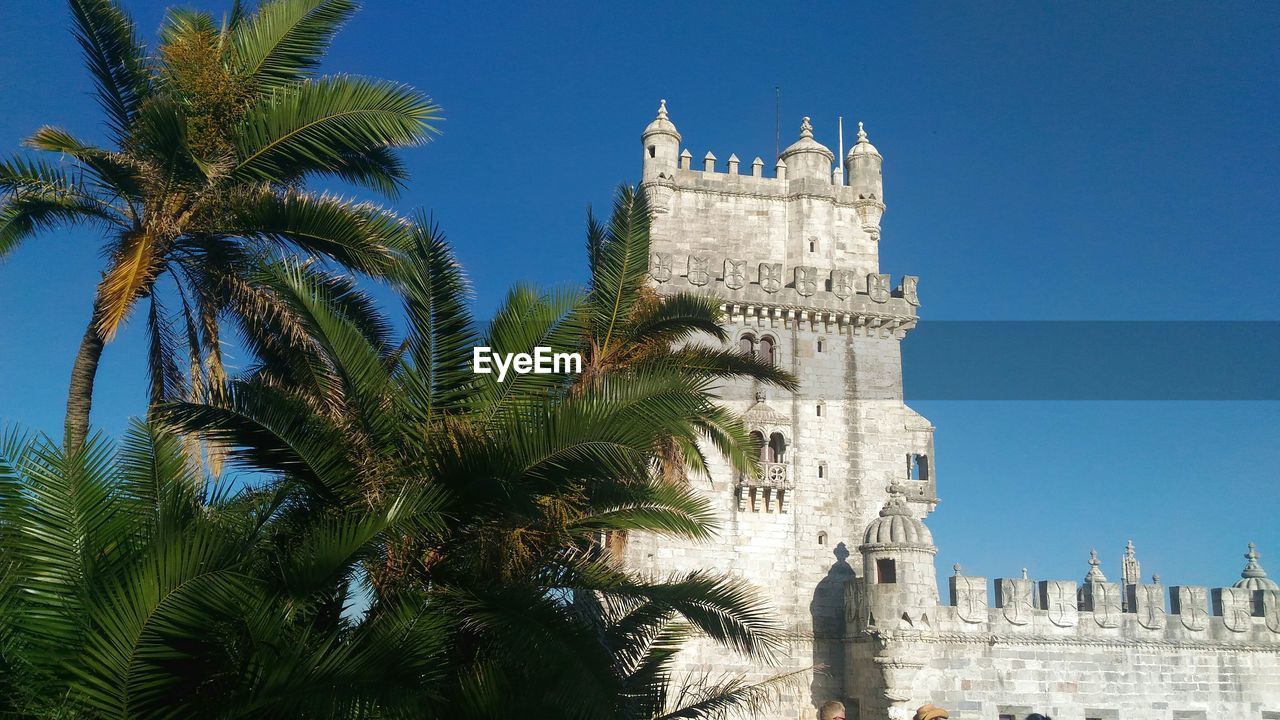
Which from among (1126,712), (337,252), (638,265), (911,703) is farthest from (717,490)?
(337,252)

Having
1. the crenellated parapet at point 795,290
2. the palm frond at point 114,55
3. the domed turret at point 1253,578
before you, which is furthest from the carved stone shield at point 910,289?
the palm frond at point 114,55

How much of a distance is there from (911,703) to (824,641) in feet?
9.13

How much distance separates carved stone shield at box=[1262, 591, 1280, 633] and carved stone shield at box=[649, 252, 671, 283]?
58.5 ft

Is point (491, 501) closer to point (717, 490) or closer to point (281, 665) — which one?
point (281, 665)

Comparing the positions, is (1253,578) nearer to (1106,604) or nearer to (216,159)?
(1106,604)

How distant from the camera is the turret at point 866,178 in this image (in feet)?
106

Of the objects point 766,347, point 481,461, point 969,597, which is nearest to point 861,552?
point 969,597

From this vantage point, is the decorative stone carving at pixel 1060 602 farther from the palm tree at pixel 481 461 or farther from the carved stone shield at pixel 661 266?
the palm tree at pixel 481 461

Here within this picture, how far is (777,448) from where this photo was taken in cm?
2908

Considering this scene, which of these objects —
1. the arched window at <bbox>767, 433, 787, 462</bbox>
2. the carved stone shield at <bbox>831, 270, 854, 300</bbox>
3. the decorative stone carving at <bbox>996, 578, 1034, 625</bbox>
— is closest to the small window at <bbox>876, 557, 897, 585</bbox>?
the decorative stone carving at <bbox>996, 578, 1034, 625</bbox>

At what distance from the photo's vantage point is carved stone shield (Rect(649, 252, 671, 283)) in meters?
29.0

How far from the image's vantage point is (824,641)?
27.7 meters

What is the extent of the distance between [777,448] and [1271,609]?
1363 cm

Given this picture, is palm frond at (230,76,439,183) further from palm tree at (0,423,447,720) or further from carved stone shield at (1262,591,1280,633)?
carved stone shield at (1262,591,1280,633)
